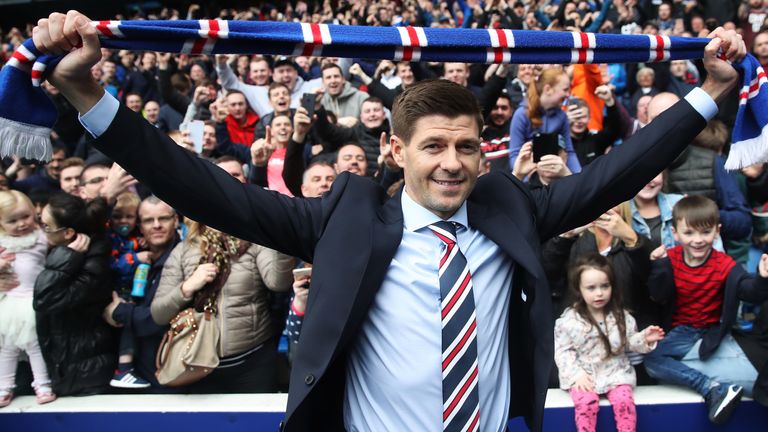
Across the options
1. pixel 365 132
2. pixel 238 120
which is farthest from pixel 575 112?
pixel 238 120

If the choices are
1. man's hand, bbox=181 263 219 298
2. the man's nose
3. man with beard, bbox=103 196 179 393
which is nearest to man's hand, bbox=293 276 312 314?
man's hand, bbox=181 263 219 298

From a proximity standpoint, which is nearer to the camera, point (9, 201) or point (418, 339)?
point (418, 339)

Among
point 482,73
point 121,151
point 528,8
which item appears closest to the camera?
point 121,151

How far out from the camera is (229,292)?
12.5 feet

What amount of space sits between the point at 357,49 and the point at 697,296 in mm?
2682

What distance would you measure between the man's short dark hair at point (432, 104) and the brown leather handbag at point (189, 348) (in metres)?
2.28

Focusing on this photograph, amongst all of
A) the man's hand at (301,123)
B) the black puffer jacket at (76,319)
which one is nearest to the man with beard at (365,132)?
the man's hand at (301,123)

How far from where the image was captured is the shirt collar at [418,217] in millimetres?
1898

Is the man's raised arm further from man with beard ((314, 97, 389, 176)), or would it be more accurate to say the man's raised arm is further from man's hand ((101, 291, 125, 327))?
man with beard ((314, 97, 389, 176))

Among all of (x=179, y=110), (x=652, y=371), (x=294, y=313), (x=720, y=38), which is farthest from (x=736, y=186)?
(x=179, y=110)

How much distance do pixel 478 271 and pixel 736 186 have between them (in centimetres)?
326

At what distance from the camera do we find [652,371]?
380cm

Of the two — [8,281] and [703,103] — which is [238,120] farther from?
[703,103]

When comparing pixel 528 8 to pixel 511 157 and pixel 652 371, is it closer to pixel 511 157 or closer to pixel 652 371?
pixel 511 157
